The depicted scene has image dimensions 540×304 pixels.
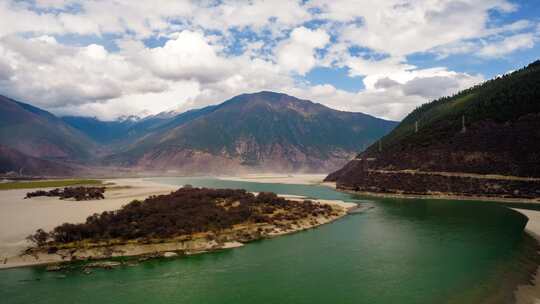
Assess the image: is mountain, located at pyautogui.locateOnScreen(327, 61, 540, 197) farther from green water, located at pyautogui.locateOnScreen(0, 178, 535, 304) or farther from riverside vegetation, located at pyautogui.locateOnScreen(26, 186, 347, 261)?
riverside vegetation, located at pyautogui.locateOnScreen(26, 186, 347, 261)

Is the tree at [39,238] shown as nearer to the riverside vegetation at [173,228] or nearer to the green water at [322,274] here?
the riverside vegetation at [173,228]

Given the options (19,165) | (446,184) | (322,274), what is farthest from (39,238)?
(19,165)

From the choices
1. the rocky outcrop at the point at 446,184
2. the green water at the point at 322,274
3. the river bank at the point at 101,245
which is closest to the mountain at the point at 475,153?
the rocky outcrop at the point at 446,184

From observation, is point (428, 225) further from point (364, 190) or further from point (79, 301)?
point (364, 190)

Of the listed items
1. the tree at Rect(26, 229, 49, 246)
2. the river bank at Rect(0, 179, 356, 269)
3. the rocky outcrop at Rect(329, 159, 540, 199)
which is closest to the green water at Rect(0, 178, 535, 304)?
the river bank at Rect(0, 179, 356, 269)

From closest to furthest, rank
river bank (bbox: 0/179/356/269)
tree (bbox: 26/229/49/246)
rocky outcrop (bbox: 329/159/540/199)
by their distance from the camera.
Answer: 1. river bank (bbox: 0/179/356/269)
2. tree (bbox: 26/229/49/246)
3. rocky outcrop (bbox: 329/159/540/199)
